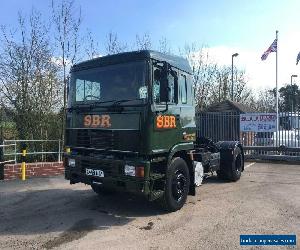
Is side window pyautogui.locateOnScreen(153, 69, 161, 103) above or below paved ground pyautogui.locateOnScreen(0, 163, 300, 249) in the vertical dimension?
above

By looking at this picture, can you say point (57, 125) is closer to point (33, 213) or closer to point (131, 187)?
point (33, 213)

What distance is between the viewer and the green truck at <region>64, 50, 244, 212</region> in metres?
7.02

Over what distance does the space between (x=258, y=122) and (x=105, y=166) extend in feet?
37.9

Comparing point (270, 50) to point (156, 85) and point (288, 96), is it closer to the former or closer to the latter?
point (156, 85)

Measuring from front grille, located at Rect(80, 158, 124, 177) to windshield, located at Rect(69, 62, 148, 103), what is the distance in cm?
117

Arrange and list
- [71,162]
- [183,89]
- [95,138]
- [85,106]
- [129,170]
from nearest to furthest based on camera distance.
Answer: [129,170] → [95,138] → [85,106] → [71,162] → [183,89]

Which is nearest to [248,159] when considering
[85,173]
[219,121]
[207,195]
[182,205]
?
[219,121]

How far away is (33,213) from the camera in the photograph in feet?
25.3

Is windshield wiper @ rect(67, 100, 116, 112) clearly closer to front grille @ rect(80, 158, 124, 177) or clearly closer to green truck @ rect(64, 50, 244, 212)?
green truck @ rect(64, 50, 244, 212)

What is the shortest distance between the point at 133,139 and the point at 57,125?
29.2ft

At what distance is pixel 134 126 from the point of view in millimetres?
7047

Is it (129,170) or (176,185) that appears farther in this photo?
(176,185)

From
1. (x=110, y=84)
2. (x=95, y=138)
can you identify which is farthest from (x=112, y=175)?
(x=110, y=84)

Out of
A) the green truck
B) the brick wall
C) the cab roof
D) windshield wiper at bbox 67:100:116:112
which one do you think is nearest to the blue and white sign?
the brick wall
